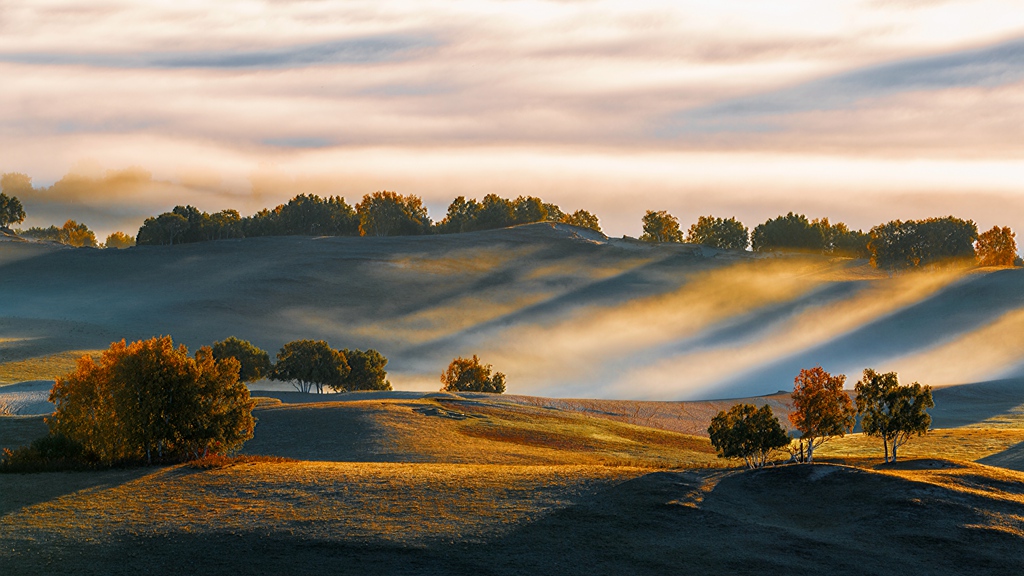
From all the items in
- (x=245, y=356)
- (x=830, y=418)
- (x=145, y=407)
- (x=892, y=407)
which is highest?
(x=245, y=356)

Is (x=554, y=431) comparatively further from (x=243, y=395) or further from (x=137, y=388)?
(x=137, y=388)

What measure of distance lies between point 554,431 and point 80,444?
35333 mm

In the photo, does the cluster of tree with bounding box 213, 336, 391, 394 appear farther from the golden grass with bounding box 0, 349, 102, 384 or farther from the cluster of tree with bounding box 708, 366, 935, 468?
the cluster of tree with bounding box 708, 366, 935, 468

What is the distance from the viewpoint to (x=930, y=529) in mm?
33531

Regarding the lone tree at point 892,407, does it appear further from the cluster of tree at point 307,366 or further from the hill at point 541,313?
the hill at point 541,313

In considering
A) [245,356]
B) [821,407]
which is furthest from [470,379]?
[821,407]

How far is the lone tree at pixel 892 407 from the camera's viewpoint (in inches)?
2053

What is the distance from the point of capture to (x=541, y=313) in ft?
568

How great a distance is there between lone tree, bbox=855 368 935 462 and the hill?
3339 inches

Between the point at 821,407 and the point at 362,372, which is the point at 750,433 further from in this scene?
the point at 362,372

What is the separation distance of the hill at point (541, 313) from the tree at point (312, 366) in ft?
78.4

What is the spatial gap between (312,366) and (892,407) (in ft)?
237

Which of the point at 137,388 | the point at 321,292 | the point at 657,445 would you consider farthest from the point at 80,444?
the point at 321,292

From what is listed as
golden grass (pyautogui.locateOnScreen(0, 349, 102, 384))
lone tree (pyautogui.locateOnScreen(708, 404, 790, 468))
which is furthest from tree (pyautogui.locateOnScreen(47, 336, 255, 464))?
golden grass (pyautogui.locateOnScreen(0, 349, 102, 384))
